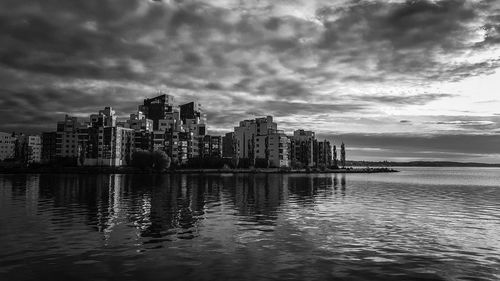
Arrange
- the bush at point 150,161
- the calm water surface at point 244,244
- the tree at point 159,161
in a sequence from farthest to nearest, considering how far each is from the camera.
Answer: the tree at point 159,161 < the bush at point 150,161 < the calm water surface at point 244,244

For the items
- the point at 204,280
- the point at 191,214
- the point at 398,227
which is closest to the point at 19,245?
the point at 204,280

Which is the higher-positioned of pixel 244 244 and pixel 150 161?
pixel 150 161

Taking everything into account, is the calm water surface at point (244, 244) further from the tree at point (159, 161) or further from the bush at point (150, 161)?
the tree at point (159, 161)

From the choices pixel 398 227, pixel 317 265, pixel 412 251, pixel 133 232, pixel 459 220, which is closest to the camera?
pixel 317 265

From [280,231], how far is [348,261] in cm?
1034

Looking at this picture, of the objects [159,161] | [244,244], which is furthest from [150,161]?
[244,244]

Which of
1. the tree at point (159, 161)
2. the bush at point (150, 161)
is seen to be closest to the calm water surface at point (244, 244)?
the bush at point (150, 161)

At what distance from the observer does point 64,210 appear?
→ 46438 millimetres

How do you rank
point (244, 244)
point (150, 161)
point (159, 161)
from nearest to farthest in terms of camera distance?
point (244, 244), point (150, 161), point (159, 161)

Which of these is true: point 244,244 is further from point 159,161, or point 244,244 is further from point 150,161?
point 159,161

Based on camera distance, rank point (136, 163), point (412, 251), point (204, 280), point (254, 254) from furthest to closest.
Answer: point (136, 163)
point (412, 251)
point (254, 254)
point (204, 280)

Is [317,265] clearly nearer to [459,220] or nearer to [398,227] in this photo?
[398,227]

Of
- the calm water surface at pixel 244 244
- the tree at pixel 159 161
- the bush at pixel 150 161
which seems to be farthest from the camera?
the tree at pixel 159 161

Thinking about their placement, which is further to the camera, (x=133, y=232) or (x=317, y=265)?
(x=133, y=232)
